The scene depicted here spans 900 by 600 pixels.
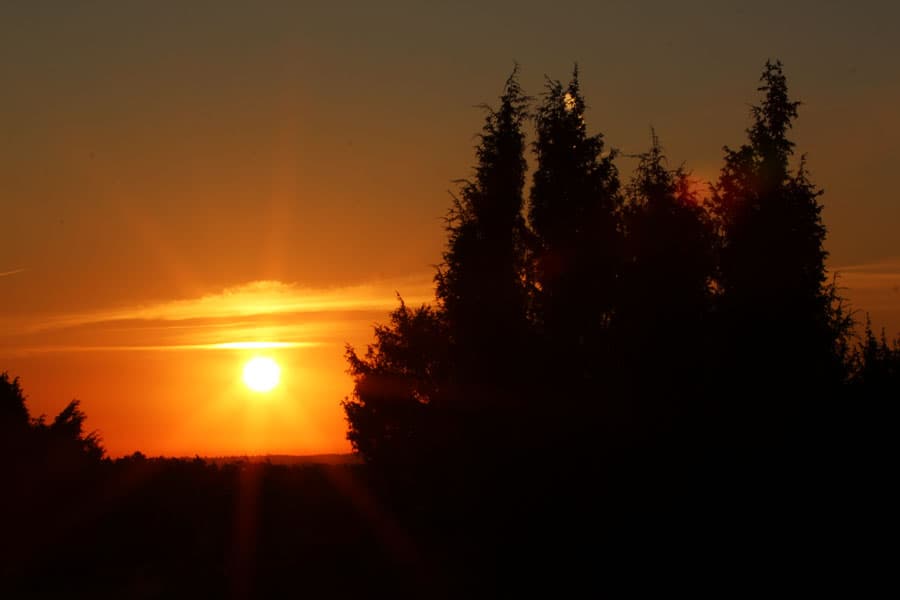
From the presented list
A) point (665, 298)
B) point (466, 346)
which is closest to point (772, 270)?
point (665, 298)

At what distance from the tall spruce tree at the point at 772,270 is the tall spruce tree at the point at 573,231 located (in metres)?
5.01

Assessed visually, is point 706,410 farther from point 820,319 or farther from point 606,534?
point 820,319

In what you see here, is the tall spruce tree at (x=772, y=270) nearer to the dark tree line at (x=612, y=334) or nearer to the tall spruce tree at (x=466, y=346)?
the dark tree line at (x=612, y=334)

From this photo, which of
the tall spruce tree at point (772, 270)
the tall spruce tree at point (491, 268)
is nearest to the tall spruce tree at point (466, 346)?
the tall spruce tree at point (491, 268)

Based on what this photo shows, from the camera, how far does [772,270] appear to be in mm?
44406

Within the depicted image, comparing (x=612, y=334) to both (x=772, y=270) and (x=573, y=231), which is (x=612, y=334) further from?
(x=772, y=270)

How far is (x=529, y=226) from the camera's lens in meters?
38.8

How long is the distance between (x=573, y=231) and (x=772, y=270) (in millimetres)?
11208

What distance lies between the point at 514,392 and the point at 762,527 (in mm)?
8921

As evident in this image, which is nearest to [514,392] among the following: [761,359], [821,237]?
[761,359]

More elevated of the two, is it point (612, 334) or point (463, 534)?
point (612, 334)

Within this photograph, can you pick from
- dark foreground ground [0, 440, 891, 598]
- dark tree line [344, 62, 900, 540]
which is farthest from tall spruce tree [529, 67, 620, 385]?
dark foreground ground [0, 440, 891, 598]

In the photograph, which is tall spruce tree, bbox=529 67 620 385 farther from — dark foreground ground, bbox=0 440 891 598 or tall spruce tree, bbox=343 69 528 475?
dark foreground ground, bbox=0 440 891 598

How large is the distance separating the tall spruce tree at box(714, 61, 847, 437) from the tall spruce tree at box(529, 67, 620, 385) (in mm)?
5005
